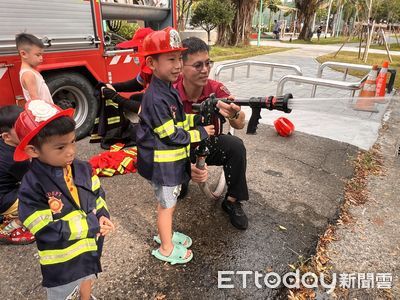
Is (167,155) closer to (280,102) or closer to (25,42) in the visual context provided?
(280,102)

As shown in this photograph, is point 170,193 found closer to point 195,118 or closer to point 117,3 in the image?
point 195,118

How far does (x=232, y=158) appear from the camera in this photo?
98.2 inches

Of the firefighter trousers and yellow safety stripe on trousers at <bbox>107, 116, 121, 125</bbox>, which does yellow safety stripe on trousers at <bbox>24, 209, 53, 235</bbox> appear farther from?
yellow safety stripe on trousers at <bbox>107, 116, 121, 125</bbox>

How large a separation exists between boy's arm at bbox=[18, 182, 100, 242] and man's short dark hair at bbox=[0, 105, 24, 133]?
862 millimetres

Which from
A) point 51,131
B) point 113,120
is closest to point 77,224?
point 51,131

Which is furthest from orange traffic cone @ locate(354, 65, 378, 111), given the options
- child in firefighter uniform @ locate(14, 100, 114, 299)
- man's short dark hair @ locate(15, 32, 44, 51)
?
child in firefighter uniform @ locate(14, 100, 114, 299)

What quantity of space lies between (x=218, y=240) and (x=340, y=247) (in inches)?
36.6

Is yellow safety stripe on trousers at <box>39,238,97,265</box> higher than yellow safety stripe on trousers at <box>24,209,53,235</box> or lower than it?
lower

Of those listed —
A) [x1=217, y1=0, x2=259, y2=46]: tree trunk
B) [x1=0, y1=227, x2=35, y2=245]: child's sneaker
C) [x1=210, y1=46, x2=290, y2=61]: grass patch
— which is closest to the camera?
[x1=0, y1=227, x2=35, y2=245]: child's sneaker

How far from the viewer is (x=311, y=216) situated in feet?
9.12

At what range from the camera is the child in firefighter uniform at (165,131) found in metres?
1.89

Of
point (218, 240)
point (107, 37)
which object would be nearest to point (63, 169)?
point (218, 240)

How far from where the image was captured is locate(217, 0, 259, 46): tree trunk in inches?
752

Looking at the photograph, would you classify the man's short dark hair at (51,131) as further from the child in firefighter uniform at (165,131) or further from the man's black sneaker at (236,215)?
the man's black sneaker at (236,215)
